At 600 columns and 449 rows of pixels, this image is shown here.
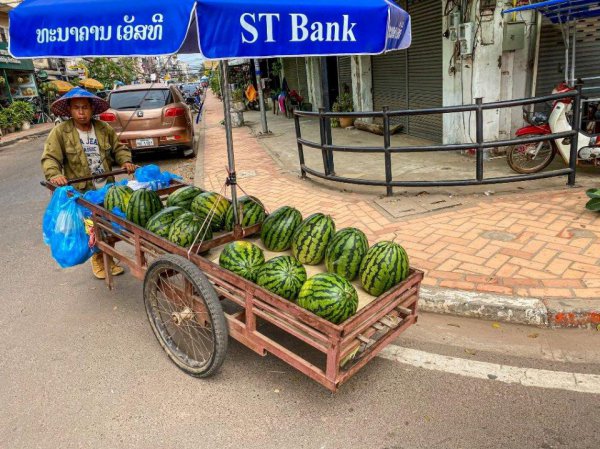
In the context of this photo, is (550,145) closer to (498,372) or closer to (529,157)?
(529,157)

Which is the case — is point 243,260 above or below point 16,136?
below

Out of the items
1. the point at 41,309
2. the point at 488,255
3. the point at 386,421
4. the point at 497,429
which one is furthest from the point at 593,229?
the point at 41,309

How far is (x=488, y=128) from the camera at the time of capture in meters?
7.87

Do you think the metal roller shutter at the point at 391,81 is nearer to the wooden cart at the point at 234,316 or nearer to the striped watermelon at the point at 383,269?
the wooden cart at the point at 234,316

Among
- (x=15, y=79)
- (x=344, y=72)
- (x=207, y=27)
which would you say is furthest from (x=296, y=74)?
(x=15, y=79)

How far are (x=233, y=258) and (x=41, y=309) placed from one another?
2357 millimetres

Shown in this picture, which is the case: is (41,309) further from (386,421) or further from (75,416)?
(386,421)

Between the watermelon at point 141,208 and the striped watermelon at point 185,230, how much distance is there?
1.47 feet

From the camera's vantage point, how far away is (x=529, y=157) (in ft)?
22.2

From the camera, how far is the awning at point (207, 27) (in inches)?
89.8

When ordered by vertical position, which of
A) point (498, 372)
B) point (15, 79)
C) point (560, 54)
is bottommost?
point (498, 372)

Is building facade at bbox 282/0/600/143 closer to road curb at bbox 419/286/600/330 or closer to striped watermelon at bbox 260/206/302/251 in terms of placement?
striped watermelon at bbox 260/206/302/251

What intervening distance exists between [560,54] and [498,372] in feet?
21.4

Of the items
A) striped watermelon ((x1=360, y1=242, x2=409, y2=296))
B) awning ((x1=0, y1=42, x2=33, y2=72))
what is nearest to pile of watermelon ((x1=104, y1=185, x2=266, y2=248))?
striped watermelon ((x1=360, y1=242, x2=409, y2=296))
